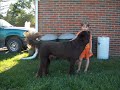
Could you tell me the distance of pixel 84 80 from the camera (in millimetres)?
8031

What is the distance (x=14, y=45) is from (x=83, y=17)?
4772mm

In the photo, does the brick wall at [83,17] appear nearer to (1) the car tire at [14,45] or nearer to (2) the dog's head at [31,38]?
(2) the dog's head at [31,38]

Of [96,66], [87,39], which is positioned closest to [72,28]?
[96,66]

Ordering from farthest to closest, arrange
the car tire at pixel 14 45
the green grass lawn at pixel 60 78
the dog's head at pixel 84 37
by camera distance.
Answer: the car tire at pixel 14 45, the dog's head at pixel 84 37, the green grass lawn at pixel 60 78

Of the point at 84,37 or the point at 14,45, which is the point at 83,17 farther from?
the point at 14,45

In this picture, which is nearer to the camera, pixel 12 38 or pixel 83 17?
pixel 83 17

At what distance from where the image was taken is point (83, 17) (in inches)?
465

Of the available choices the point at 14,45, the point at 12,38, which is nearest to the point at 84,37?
the point at 14,45

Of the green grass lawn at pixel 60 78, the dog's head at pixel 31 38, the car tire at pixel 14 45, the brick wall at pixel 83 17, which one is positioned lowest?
the green grass lawn at pixel 60 78

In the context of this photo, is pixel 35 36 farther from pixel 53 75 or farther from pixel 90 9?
pixel 90 9

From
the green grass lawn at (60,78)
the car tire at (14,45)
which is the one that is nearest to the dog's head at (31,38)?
the green grass lawn at (60,78)

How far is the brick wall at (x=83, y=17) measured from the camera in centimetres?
1173

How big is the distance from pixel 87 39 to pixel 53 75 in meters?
1.37

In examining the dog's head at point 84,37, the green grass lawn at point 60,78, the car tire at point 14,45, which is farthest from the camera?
the car tire at point 14,45
